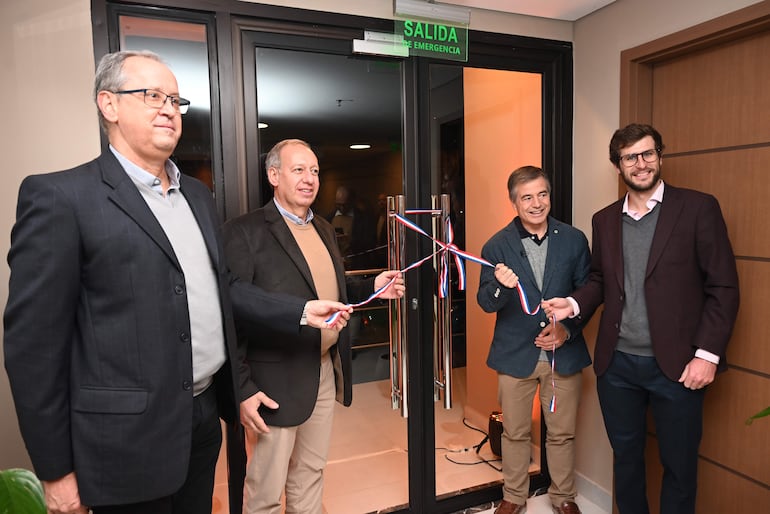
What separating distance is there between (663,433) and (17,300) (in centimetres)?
233

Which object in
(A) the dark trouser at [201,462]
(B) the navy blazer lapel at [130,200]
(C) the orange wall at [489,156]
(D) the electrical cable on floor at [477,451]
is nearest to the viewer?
(B) the navy blazer lapel at [130,200]

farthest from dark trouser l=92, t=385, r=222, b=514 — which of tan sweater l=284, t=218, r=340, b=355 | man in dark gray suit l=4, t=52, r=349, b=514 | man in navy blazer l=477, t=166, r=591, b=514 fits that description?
man in navy blazer l=477, t=166, r=591, b=514

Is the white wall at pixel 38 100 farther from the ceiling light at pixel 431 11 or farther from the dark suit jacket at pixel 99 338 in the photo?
the ceiling light at pixel 431 11

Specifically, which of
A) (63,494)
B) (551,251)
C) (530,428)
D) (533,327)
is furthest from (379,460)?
(63,494)

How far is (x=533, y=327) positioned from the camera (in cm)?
254

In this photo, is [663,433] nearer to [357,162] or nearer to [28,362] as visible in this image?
[357,162]

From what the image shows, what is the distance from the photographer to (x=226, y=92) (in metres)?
2.29

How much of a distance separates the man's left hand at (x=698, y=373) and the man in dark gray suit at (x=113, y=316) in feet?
5.91

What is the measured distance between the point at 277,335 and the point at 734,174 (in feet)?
6.71

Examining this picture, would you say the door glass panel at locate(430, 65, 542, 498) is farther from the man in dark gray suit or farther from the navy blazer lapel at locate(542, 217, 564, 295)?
the man in dark gray suit

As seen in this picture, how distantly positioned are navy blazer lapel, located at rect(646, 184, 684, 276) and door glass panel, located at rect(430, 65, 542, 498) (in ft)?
2.95

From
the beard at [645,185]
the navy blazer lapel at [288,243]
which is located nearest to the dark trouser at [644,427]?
the beard at [645,185]

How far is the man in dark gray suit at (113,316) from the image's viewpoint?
126 cm

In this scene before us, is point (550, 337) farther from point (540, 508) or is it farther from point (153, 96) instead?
point (153, 96)
